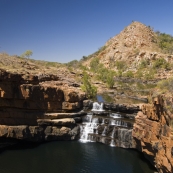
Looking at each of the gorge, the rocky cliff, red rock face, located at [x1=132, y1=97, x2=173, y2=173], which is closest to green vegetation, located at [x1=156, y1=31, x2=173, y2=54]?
the gorge

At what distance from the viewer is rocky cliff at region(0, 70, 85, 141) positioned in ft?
99.4

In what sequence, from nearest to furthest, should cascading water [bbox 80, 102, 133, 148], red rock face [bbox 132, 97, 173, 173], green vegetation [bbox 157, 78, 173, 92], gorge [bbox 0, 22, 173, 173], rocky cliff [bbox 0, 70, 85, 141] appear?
red rock face [bbox 132, 97, 173, 173]
green vegetation [bbox 157, 78, 173, 92]
gorge [bbox 0, 22, 173, 173]
rocky cliff [bbox 0, 70, 85, 141]
cascading water [bbox 80, 102, 133, 148]

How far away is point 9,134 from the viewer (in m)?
30.3

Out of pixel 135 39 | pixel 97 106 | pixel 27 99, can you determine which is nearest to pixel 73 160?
pixel 27 99

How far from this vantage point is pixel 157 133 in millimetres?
21922

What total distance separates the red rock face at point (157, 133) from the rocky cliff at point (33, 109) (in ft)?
40.9

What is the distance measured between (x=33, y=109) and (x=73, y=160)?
1095 centimetres

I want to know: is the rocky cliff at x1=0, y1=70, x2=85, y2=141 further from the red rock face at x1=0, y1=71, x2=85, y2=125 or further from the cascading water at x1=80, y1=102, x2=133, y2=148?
the cascading water at x1=80, y1=102, x2=133, y2=148

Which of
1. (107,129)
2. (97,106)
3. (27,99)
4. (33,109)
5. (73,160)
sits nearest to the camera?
(73,160)

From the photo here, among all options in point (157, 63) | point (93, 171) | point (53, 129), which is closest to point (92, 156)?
point (93, 171)

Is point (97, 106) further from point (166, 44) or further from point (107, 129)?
point (166, 44)

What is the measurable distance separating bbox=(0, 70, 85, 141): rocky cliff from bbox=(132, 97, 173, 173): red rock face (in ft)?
40.9

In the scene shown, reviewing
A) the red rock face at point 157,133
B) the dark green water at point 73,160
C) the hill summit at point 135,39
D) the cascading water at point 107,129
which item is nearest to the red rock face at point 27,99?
the cascading water at point 107,129

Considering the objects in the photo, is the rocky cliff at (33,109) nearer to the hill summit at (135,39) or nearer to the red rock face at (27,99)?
the red rock face at (27,99)
